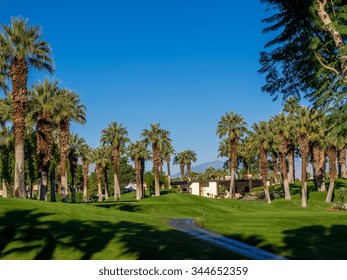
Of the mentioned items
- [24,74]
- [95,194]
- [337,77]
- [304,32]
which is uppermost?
[24,74]

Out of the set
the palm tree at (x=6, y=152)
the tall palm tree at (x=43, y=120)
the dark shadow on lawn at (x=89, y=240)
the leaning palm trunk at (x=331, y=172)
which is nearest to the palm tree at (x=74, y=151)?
the palm tree at (x=6, y=152)

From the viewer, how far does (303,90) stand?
18516 mm

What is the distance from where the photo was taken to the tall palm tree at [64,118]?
5219 centimetres

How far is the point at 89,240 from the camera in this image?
18.6 meters

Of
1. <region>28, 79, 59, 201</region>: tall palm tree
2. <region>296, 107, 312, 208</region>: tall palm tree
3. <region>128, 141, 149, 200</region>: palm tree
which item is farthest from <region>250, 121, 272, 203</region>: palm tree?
<region>28, 79, 59, 201</region>: tall palm tree

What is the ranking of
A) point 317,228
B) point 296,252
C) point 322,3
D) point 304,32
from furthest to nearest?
point 317,228 < point 296,252 < point 304,32 < point 322,3

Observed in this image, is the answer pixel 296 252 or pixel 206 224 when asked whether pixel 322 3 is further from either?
pixel 206 224

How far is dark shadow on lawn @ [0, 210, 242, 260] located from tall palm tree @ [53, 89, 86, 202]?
29.0 metres

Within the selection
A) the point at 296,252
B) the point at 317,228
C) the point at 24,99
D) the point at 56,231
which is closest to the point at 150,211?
the point at 24,99

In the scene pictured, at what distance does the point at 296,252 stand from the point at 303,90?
7170mm

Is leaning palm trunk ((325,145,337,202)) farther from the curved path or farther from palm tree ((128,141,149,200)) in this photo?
the curved path

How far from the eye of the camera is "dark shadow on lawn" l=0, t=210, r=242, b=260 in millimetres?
16031

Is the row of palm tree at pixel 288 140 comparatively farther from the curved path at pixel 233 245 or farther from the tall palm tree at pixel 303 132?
the curved path at pixel 233 245

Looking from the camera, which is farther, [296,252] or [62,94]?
[62,94]
